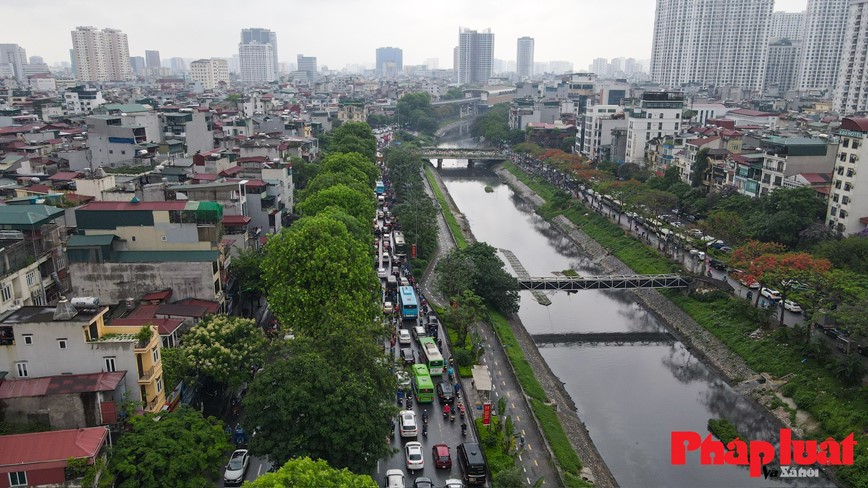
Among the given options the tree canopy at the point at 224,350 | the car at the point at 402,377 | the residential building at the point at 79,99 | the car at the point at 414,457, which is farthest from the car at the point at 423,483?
the residential building at the point at 79,99

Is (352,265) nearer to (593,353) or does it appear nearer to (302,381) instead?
(302,381)

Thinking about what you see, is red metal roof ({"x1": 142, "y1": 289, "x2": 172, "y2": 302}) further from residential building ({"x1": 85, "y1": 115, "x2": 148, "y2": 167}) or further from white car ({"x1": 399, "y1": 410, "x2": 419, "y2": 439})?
residential building ({"x1": 85, "y1": 115, "x2": 148, "y2": 167})

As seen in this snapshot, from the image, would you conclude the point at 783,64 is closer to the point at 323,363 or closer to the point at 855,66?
the point at 855,66

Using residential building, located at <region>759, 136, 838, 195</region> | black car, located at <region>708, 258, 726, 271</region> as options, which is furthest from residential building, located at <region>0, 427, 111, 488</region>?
residential building, located at <region>759, 136, 838, 195</region>

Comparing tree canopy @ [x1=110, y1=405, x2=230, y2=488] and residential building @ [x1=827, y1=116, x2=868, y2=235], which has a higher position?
residential building @ [x1=827, y1=116, x2=868, y2=235]

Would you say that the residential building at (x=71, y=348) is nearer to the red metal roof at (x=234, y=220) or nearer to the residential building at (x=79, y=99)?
the red metal roof at (x=234, y=220)

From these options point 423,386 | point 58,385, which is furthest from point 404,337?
point 58,385

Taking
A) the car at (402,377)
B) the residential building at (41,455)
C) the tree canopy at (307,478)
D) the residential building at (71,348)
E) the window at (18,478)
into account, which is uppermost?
the residential building at (71,348)
